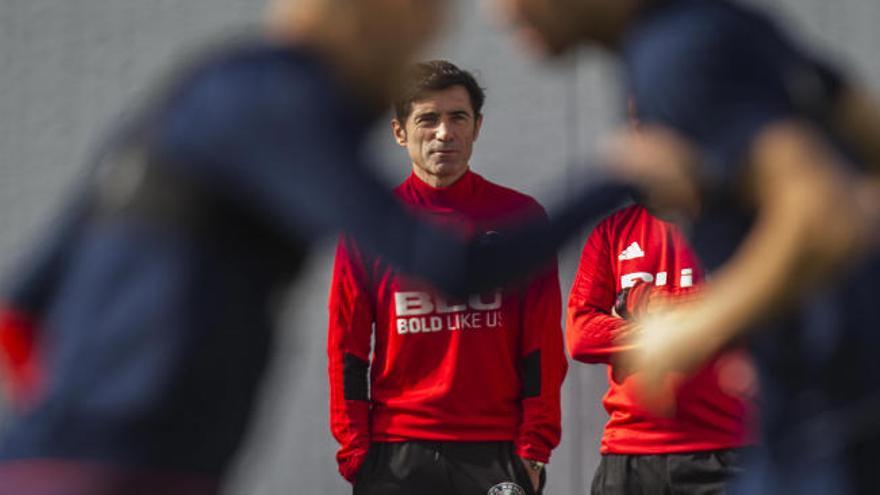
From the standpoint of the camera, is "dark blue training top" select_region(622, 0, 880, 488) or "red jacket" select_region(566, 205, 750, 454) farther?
"red jacket" select_region(566, 205, 750, 454)

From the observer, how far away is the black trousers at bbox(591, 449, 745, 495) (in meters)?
3.95

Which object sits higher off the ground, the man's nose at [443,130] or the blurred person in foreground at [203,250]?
the man's nose at [443,130]

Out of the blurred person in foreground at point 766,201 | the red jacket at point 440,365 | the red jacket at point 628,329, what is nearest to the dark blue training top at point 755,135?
the blurred person in foreground at point 766,201

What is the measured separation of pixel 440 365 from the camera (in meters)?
4.19

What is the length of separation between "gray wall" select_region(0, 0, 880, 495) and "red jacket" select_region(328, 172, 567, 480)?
12.9 inches

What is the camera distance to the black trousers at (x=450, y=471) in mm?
4125

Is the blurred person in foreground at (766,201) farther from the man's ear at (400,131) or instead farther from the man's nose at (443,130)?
the man's ear at (400,131)

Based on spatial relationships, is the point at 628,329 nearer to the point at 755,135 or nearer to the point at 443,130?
the point at 443,130

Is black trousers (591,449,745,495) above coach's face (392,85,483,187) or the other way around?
the other way around

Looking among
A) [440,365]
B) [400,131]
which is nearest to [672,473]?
[440,365]

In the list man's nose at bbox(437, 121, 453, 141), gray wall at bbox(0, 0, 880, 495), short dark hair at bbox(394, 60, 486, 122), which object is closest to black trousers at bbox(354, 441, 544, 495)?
gray wall at bbox(0, 0, 880, 495)

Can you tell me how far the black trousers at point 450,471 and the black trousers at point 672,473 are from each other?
0.26 m

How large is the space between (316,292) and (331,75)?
13.5 feet

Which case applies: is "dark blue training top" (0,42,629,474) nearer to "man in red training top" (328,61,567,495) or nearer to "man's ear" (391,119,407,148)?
"man in red training top" (328,61,567,495)
